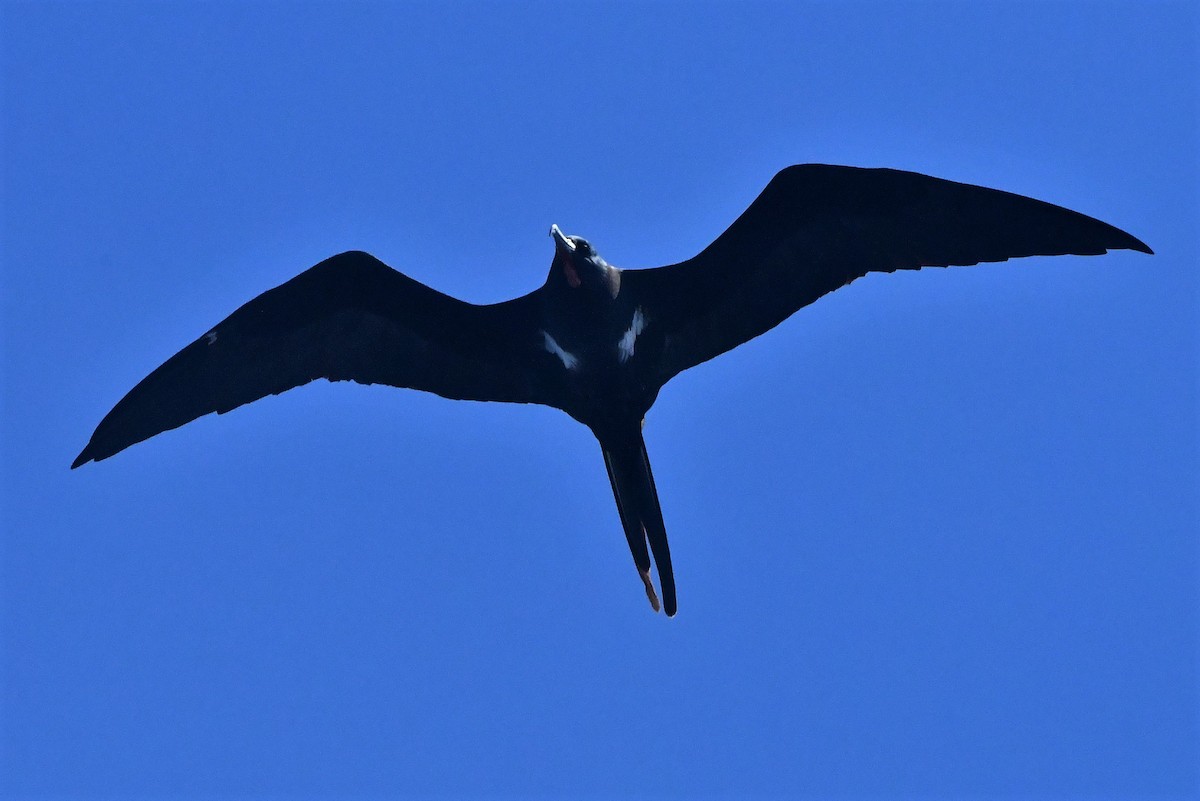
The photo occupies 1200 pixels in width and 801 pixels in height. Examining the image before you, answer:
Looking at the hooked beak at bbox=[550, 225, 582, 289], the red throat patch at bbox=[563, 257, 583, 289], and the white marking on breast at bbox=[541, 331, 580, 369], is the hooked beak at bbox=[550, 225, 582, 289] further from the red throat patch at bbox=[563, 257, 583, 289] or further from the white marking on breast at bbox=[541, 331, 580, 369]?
the white marking on breast at bbox=[541, 331, 580, 369]

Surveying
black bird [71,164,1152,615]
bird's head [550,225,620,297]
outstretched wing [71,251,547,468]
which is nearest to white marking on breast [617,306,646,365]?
black bird [71,164,1152,615]

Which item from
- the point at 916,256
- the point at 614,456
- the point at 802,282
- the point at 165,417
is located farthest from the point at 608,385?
the point at 165,417

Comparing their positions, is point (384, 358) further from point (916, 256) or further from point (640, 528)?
point (916, 256)

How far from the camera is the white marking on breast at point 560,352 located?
11.1m

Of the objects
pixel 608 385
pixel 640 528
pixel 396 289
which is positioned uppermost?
pixel 396 289

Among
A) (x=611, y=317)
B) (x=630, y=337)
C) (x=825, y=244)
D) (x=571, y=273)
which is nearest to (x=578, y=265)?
(x=571, y=273)

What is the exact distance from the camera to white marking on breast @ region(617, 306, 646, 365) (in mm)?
11016

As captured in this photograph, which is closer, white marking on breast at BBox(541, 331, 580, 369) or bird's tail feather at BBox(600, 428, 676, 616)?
bird's tail feather at BBox(600, 428, 676, 616)

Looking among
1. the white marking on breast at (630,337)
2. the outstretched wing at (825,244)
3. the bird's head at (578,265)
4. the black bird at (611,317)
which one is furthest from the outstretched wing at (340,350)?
the outstretched wing at (825,244)

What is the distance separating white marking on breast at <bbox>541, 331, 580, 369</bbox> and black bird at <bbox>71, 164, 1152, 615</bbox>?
0.01 m

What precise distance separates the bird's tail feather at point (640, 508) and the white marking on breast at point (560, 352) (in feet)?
1.73

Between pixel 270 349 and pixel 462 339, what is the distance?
1226mm

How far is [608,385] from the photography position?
11.0m

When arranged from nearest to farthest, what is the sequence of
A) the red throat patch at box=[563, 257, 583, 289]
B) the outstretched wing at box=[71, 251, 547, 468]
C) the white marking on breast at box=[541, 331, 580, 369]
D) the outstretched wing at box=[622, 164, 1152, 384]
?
the outstretched wing at box=[622, 164, 1152, 384] < the red throat patch at box=[563, 257, 583, 289] < the white marking on breast at box=[541, 331, 580, 369] < the outstretched wing at box=[71, 251, 547, 468]
